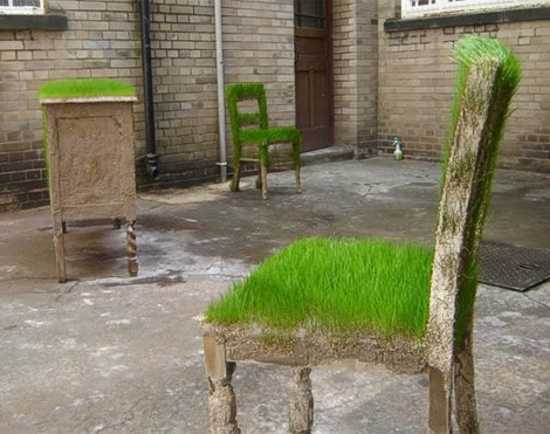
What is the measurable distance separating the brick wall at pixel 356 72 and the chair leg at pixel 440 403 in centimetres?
744

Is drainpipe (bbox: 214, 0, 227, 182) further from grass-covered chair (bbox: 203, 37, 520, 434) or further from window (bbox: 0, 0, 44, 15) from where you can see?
grass-covered chair (bbox: 203, 37, 520, 434)

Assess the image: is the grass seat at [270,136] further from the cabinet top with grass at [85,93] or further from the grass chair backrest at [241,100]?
the cabinet top with grass at [85,93]

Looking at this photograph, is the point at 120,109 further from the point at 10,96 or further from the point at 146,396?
the point at 10,96

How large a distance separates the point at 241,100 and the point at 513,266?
3.29 metres

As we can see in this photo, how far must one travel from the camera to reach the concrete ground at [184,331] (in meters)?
2.28

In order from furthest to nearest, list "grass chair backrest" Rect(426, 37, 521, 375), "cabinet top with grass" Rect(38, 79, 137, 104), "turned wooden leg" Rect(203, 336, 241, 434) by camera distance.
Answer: "cabinet top with grass" Rect(38, 79, 137, 104), "turned wooden leg" Rect(203, 336, 241, 434), "grass chair backrest" Rect(426, 37, 521, 375)

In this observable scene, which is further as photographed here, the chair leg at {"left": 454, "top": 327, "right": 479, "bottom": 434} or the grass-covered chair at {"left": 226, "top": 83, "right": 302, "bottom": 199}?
the grass-covered chair at {"left": 226, "top": 83, "right": 302, "bottom": 199}

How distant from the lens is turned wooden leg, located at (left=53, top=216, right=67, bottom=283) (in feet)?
12.2

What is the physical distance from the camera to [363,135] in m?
8.86

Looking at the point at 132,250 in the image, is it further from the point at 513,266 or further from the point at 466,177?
the point at 466,177

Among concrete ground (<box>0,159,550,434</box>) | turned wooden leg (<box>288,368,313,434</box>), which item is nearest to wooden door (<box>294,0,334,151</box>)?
concrete ground (<box>0,159,550,434</box>)

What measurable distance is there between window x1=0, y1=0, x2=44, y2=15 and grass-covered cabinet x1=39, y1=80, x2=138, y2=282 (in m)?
2.43

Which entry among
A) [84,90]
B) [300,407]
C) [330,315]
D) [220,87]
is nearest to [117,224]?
[84,90]

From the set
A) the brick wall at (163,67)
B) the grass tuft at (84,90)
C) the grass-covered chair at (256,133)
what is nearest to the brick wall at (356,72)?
the brick wall at (163,67)
